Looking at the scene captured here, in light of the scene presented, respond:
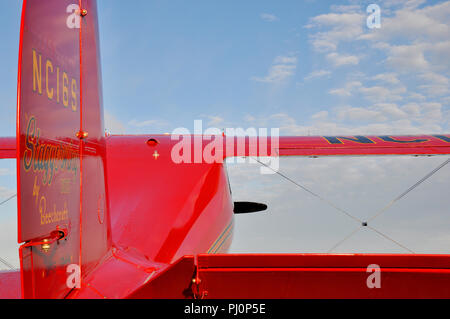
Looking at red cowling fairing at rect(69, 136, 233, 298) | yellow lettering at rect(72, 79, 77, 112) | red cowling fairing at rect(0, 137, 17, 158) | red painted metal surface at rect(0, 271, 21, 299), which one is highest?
yellow lettering at rect(72, 79, 77, 112)

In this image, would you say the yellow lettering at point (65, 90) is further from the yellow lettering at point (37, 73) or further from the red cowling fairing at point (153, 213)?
the red cowling fairing at point (153, 213)

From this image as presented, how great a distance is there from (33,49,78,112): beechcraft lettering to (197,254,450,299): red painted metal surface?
1.31 metres

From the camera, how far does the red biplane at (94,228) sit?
2.00 metres

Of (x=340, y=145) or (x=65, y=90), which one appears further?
(x=340, y=145)

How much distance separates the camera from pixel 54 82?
2543 millimetres

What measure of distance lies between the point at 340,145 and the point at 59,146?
4785 mm

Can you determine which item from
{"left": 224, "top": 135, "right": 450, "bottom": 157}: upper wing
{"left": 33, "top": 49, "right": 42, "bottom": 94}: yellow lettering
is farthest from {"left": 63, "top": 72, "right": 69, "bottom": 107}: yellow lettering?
{"left": 224, "top": 135, "right": 450, "bottom": 157}: upper wing

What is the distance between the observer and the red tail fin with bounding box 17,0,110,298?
2.16m

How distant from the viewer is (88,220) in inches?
116

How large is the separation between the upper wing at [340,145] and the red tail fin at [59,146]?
10.4ft

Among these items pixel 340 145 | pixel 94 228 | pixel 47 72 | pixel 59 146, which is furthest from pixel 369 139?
pixel 47 72

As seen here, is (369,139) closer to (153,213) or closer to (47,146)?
(153,213)

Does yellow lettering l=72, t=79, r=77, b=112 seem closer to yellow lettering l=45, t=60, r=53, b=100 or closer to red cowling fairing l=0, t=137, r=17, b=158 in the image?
yellow lettering l=45, t=60, r=53, b=100

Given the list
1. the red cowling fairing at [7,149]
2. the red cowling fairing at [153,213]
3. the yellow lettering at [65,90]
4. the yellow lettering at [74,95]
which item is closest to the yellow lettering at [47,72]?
the yellow lettering at [65,90]
